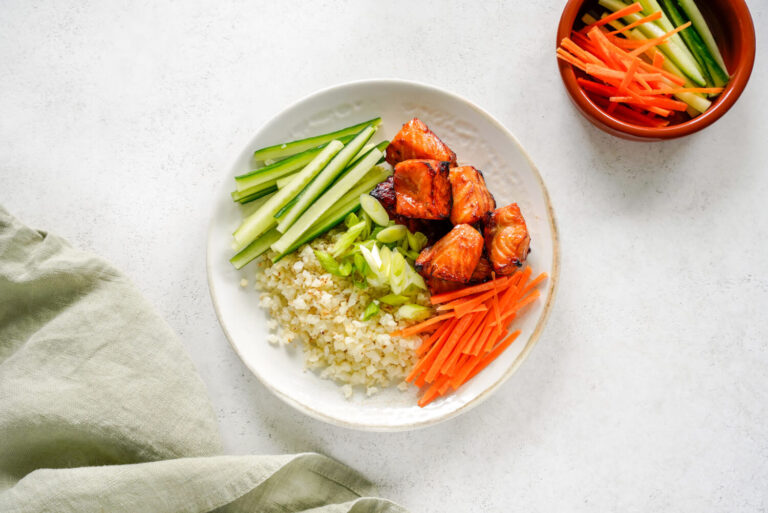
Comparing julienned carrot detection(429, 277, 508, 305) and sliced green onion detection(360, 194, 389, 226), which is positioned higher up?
sliced green onion detection(360, 194, 389, 226)

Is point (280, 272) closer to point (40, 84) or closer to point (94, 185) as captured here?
point (94, 185)

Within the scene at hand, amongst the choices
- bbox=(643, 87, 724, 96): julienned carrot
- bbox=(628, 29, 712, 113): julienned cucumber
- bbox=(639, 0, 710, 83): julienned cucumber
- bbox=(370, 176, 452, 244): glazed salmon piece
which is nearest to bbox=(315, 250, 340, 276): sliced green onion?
bbox=(370, 176, 452, 244): glazed salmon piece

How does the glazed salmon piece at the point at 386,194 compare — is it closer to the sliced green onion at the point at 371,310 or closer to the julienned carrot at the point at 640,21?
the sliced green onion at the point at 371,310

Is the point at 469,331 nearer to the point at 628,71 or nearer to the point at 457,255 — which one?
the point at 457,255

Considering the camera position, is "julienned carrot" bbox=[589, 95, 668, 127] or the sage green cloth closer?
the sage green cloth

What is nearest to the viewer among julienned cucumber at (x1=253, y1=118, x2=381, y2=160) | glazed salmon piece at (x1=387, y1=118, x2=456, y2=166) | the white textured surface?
glazed salmon piece at (x1=387, y1=118, x2=456, y2=166)

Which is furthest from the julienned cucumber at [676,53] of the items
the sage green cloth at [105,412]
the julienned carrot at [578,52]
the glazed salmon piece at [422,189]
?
the sage green cloth at [105,412]

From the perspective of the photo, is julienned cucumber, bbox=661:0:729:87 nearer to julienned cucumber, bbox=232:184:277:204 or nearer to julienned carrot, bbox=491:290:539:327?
julienned carrot, bbox=491:290:539:327
